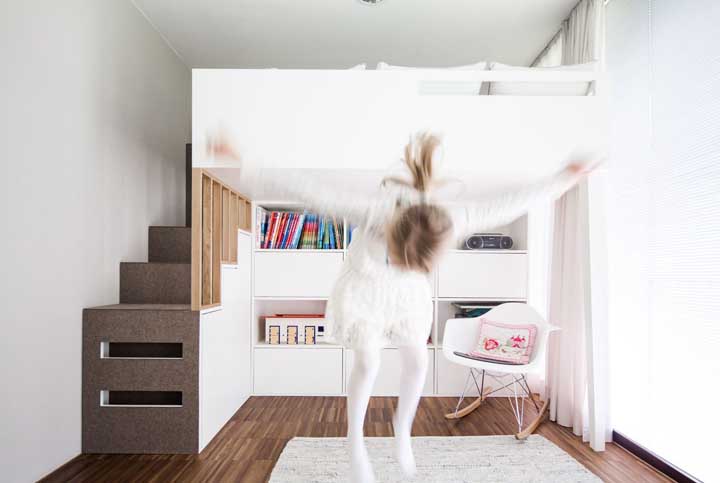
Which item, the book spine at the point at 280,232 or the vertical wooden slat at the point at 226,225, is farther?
the book spine at the point at 280,232

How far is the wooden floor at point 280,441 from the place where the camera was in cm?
221

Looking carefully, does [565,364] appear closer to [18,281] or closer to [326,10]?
[326,10]

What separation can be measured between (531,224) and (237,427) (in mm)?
2546

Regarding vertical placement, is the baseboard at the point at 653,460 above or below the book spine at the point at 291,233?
below

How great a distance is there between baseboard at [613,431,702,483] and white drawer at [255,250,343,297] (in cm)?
210

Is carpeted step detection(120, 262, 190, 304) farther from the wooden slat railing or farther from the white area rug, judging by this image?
the white area rug

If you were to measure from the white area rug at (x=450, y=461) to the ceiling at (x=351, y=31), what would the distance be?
8.82 ft

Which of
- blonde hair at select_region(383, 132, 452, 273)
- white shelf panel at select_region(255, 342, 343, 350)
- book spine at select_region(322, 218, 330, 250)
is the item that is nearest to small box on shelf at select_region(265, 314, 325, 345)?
white shelf panel at select_region(255, 342, 343, 350)

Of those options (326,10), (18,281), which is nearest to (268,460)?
(18,281)

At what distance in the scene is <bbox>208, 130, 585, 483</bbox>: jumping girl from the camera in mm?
1347

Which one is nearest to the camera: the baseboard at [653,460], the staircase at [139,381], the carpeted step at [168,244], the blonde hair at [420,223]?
the blonde hair at [420,223]

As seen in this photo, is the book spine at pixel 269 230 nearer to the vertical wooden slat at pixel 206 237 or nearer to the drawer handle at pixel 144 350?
the vertical wooden slat at pixel 206 237

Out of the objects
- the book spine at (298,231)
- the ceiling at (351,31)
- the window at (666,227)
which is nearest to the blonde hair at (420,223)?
the window at (666,227)

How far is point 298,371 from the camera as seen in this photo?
3551 mm
